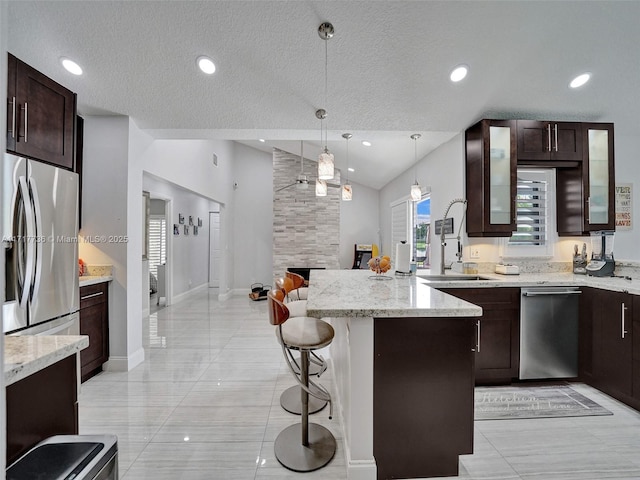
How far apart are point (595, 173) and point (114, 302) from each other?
16.5ft

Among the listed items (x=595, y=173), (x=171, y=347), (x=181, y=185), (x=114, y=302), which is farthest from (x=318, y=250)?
(x=595, y=173)

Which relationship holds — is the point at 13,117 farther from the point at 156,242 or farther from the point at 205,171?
the point at 156,242

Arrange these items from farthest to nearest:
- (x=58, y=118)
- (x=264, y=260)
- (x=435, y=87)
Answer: (x=264, y=260) < (x=435, y=87) < (x=58, y=118)

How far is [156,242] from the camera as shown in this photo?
625 cm

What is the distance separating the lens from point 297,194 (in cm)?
673

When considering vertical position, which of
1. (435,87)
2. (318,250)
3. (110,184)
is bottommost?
(318,250)

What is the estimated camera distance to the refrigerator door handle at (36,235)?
6.72 feet

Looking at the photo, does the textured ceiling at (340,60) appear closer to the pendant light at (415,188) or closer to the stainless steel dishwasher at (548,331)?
the pendant light at (415,188)

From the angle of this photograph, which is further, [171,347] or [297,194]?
[297,194]

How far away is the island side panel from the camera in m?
A: 1.60

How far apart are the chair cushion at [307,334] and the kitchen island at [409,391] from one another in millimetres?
229

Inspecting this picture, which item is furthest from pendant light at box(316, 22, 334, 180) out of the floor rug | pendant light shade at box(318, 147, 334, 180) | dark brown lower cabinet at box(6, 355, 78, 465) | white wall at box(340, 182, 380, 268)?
white wall at box(340, 182, 380, 268)

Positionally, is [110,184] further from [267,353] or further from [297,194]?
[297,194]

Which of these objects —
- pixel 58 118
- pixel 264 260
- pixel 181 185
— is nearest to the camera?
pixel 58 118
